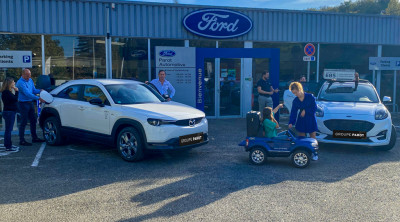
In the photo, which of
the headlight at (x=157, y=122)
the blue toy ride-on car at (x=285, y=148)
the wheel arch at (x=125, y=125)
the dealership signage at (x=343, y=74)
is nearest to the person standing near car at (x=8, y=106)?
the wheel arch at (x=125, y=125)

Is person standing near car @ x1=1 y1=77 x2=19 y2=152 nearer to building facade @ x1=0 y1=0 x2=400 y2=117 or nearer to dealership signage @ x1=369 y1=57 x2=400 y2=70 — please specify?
building facade @ x1=0 y1=0 x2=400 y2=117

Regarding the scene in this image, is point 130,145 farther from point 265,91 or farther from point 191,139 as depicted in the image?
point 265,91

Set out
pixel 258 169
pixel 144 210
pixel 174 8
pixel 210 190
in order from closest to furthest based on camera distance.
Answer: pixel 144 210
pixel 210 190
pixel 258 169
pixel 174 8

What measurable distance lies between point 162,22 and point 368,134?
8318 millimetres

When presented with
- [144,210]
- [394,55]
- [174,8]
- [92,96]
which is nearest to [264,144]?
[144,210]

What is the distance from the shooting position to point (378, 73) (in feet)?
55.1

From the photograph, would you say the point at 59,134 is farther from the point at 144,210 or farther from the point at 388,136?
the point at 388,136

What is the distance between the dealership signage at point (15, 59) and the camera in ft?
34.9

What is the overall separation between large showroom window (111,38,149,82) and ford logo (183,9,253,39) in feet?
6.20

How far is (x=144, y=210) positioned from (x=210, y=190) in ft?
3.85

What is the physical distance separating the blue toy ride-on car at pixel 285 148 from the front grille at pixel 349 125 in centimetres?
145

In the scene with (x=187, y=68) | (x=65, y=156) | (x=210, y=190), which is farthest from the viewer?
(x=187, y=68)

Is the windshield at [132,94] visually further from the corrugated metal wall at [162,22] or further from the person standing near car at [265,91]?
the corrugated metal wall at [162,22]

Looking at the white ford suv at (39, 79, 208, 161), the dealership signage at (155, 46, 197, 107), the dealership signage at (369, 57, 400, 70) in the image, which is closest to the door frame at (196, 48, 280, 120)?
the dealership signage at (155, 46, 197, 107)
